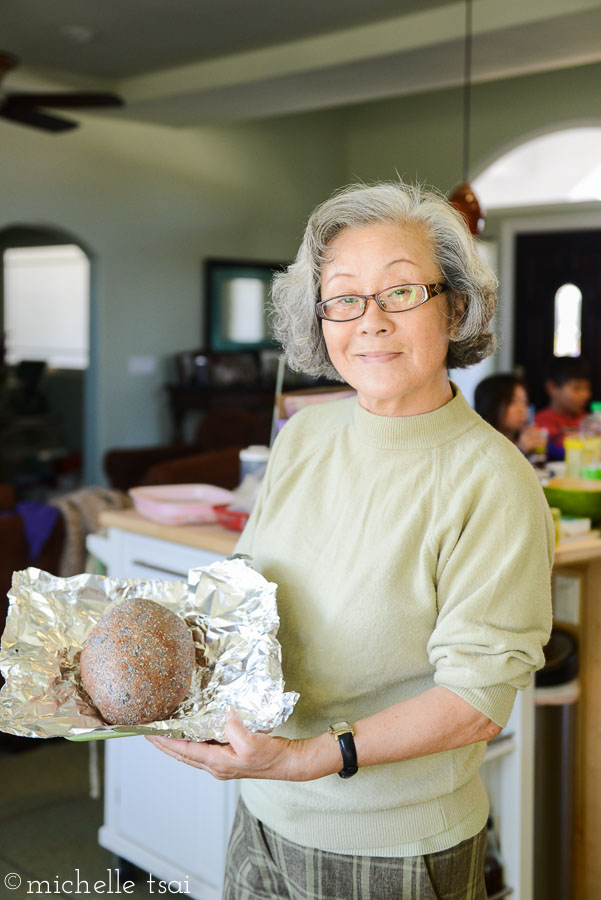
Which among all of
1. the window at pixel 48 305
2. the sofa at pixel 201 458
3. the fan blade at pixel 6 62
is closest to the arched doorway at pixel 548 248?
the sofa at pixel 201 458

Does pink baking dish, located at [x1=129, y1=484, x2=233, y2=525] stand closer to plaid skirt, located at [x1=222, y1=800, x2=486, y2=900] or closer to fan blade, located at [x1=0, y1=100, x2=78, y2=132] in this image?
plaid skirt, located at [x1=222, y1=800, x2=486, y2=900]

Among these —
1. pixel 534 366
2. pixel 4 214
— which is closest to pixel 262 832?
pixel 4 214

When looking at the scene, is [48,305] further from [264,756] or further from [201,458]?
[264,756]

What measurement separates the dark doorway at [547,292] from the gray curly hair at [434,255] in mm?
5857

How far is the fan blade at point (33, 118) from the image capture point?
4543 millimetres

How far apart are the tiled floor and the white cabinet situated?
94mm

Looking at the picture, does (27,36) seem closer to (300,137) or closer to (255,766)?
(300,137)

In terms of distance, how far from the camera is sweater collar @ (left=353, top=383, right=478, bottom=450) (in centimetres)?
112

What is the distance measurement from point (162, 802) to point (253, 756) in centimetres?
140

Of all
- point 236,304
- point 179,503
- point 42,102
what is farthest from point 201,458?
point 236,304

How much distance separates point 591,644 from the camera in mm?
2135

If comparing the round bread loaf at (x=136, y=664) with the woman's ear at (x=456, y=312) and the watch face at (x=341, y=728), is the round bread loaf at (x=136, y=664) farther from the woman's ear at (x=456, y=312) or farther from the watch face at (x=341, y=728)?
the woman's ear at (x=456, y=312)

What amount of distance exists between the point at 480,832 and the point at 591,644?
1.02 metres

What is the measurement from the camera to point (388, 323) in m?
1.08
